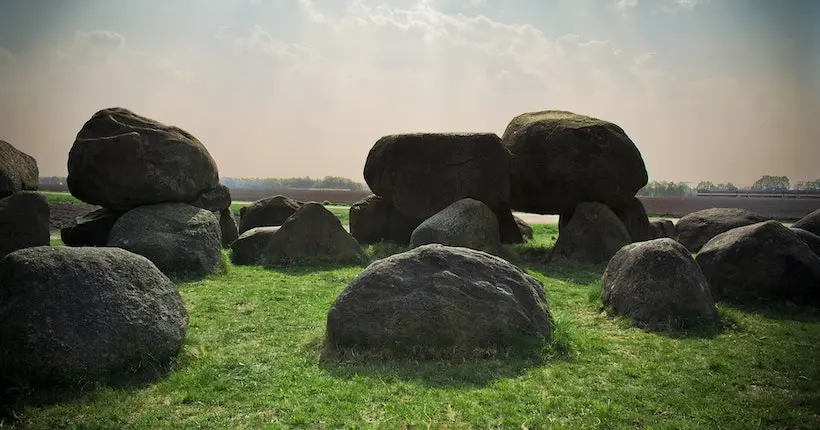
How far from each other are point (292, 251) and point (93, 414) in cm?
1095

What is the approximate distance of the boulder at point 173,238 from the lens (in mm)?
13734

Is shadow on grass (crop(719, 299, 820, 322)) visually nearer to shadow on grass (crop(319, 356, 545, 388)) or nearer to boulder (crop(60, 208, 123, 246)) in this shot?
shadow on grass (crop(319, 356, 545, 388))

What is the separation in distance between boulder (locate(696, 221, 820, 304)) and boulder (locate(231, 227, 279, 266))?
37.5ft

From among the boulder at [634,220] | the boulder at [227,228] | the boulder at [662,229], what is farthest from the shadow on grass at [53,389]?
the boulder at [662,229]

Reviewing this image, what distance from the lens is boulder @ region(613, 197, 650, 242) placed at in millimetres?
20297

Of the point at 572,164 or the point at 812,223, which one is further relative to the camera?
the point at 572,164

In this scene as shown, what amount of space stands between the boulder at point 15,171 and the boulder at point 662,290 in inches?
510

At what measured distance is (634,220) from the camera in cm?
2044

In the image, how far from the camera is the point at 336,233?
17328mm

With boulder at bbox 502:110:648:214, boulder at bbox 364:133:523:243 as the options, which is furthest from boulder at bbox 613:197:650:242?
boulder at bbox 364:133:523:243

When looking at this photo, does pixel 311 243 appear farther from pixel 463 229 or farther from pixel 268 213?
pixel 268 213

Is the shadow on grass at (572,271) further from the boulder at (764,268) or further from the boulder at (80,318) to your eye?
the boulder at (80,318)

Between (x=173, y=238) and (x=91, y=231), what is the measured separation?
3.49 m

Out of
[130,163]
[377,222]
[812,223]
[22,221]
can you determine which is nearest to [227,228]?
[377,222]
